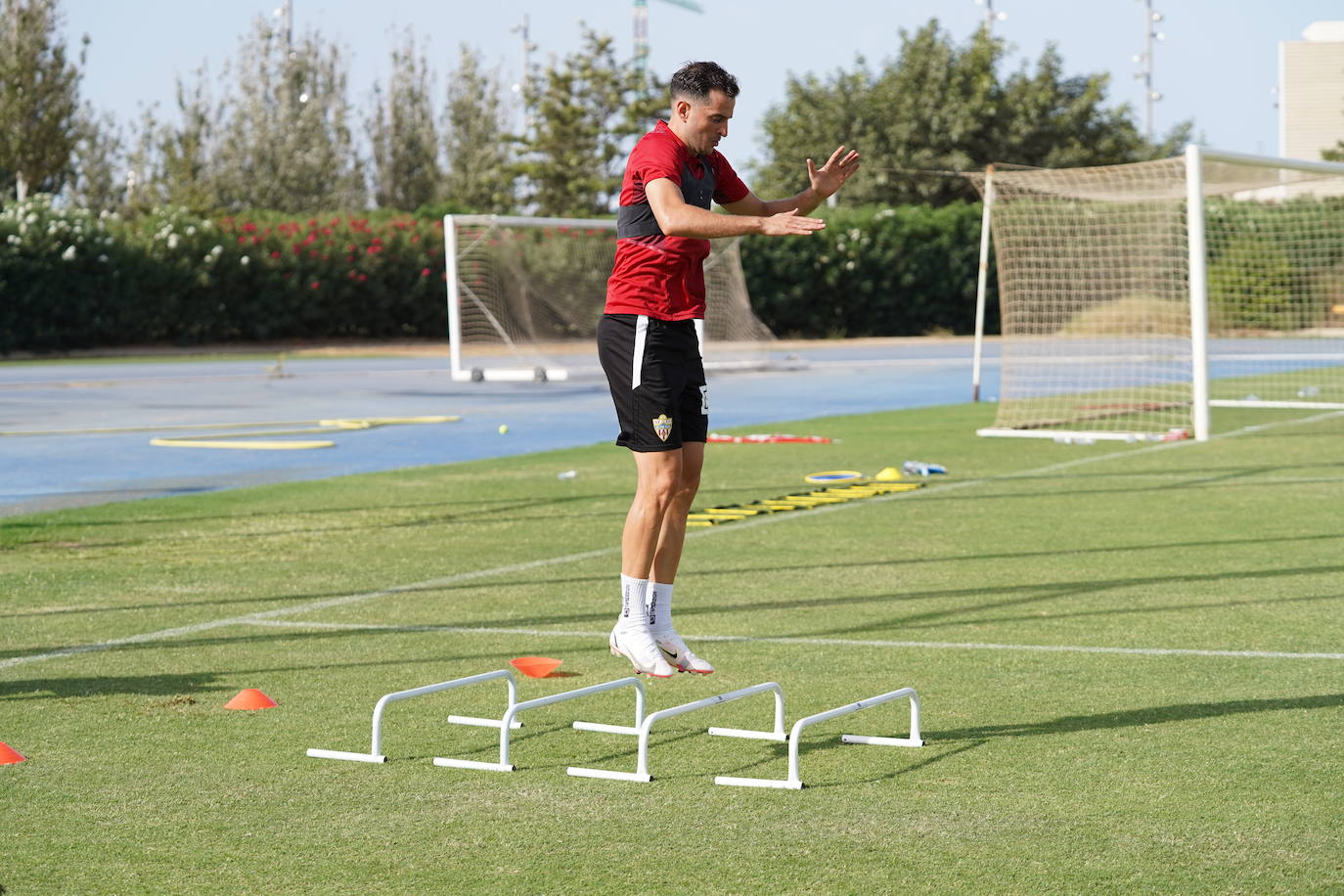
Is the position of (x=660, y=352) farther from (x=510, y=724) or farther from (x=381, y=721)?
(x=381, y=721)

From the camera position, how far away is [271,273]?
42406mm

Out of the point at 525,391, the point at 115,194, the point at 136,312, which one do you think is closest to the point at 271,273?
the point at 136,312

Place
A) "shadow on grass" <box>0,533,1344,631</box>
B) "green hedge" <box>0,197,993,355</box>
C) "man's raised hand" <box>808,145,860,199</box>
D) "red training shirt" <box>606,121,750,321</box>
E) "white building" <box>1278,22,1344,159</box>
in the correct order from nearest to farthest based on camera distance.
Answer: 1. "red training shirt" <box>606,121,750,321</box>
2. "man's raised hand" <box>808,145,860,199</box>
3. "shadow on grass" <box>0,533,1344,631</box>
4. "green hedge" <box>0,197,993,355</box>
5. "white building" <box>1278,22,1344,159</box>

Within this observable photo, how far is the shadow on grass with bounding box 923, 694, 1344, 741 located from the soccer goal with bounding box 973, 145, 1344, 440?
1175cm

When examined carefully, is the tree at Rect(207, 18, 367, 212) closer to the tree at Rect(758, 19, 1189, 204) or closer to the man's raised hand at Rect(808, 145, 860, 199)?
the tree at Rect(758, 19, 1189, 204)

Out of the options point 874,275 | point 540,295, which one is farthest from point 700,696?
point 874,275

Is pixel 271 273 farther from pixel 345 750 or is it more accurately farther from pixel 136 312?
pixel 345 750

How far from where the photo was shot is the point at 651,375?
19.7 ft

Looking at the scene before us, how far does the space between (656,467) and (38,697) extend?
262 cm

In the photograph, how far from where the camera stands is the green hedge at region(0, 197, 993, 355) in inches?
1547

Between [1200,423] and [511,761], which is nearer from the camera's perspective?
[511,761]

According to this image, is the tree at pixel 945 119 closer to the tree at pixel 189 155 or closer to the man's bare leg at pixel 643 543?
the tree at pixel 189 155

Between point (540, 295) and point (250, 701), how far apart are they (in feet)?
81.0

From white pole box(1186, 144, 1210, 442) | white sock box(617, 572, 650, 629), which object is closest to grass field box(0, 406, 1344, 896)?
white sock box(617, 572, 650, 629)
